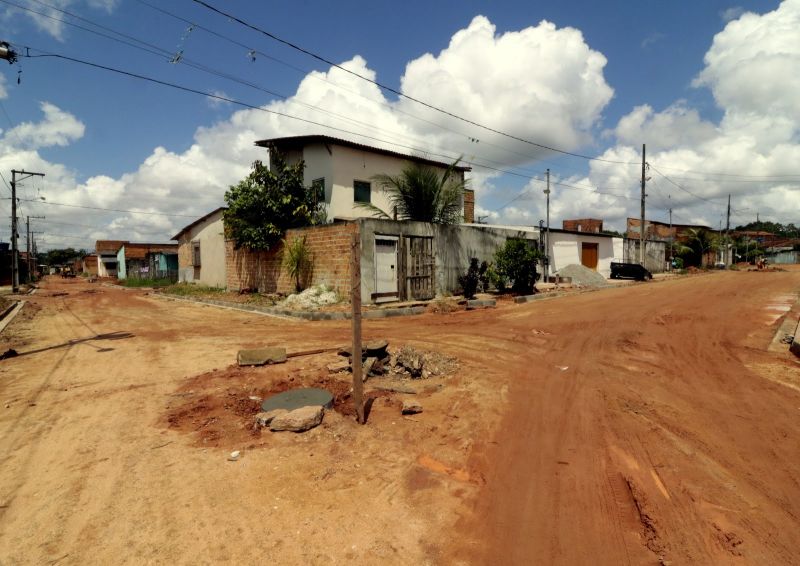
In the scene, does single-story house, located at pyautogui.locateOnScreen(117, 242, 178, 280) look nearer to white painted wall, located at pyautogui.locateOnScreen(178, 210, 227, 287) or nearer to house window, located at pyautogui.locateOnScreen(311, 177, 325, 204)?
white painted wall, located at pyautogui.locateOnScreen(178, 210, 227, 287)

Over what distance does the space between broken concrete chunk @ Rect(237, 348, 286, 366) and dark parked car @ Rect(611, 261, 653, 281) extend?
2465 centimetres

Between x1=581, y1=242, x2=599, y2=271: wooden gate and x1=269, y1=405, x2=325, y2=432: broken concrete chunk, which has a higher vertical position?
x1=581, y1=242, x2=599, y2=271: wooden gate

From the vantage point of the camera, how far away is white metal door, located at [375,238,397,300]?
44.8 ft

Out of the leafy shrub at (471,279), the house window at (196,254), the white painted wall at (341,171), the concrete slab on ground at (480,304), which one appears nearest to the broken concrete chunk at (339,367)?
the concrete slab on ground at (480,304)

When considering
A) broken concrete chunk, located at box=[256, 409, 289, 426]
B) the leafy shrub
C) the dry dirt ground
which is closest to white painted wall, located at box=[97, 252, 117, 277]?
the leafy shrub

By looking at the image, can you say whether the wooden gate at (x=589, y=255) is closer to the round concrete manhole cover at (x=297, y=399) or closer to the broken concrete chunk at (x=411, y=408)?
the broken concrete chunk at (x=411, y=408)

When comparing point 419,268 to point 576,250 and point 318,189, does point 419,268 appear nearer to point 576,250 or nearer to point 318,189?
point 318,189

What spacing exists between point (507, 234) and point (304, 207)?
29.5 feet

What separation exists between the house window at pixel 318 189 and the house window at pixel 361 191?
146 centimetres

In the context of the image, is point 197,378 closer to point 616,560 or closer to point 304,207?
point 616,560

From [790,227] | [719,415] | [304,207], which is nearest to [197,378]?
[719,415]

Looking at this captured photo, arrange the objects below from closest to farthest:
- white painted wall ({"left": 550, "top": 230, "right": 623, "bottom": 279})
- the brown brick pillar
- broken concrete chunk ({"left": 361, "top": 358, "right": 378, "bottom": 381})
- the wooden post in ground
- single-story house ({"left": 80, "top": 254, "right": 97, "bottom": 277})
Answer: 1. the wooden post in ground
2. broken concrete chunk ({"left": 361, "top": 358, "right": 378, "bottom": 381})
3. the brown brick pillar
4. white painted wall ({"left": 550, "top": 230, "right": 623, "bottom": 279})
5. single-story house ({"left": 80, "top": 254, "right": 97, "bottom": 277})

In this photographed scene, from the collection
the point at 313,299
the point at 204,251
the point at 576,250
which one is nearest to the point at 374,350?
the point at 313,299

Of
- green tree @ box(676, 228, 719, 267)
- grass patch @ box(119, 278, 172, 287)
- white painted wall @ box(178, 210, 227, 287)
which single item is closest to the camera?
white painted wall @ box(178, 210, 227, 287)
